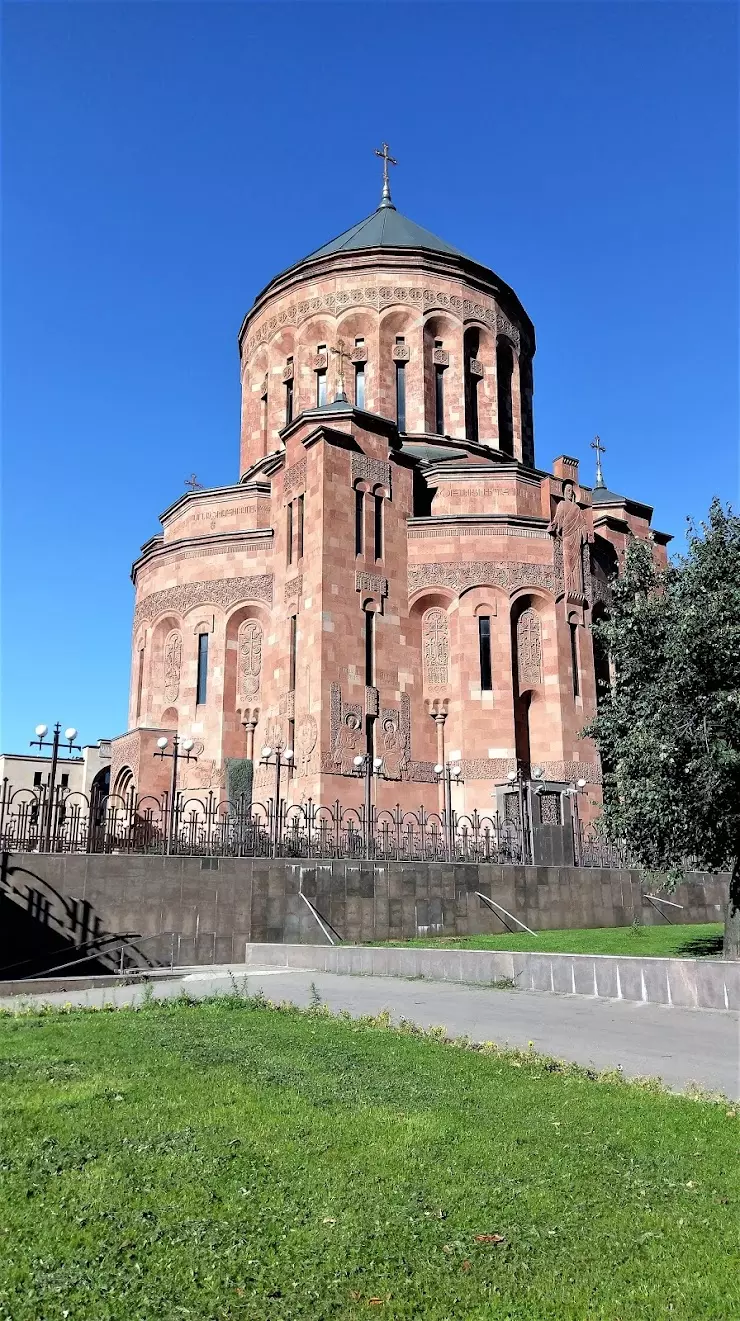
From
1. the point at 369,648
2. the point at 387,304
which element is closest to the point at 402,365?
the point at 387,304

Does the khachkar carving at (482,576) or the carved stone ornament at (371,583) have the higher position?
the khachkar carving at (482,576)

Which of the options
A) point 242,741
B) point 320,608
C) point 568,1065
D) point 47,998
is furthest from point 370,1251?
point 242,741

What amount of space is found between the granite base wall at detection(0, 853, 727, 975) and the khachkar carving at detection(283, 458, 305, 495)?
51.2 feet

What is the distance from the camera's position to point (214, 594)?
115 feet

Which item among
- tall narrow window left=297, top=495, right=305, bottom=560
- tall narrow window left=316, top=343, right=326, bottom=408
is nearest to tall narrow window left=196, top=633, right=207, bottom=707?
tall narrow window left=297, top=495, right=305, bottom=560

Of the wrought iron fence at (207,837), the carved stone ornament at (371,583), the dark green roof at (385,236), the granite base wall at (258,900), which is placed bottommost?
the granite base wall at (258,900)

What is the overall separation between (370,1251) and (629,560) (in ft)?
48.1

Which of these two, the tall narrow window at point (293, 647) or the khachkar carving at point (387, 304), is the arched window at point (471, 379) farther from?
the tall narrow window at point (293, 647)

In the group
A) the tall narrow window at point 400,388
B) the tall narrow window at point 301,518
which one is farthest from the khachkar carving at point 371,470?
the tall narrow window at point 400,388

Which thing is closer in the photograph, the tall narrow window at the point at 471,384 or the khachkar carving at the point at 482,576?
the khachkar carving at the point at 482,576

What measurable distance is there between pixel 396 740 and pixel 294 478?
9688mm

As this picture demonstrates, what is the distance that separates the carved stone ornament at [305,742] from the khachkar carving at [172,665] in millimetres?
7884

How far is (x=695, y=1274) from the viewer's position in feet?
13.0

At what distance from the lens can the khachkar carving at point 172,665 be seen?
35.5 meters
